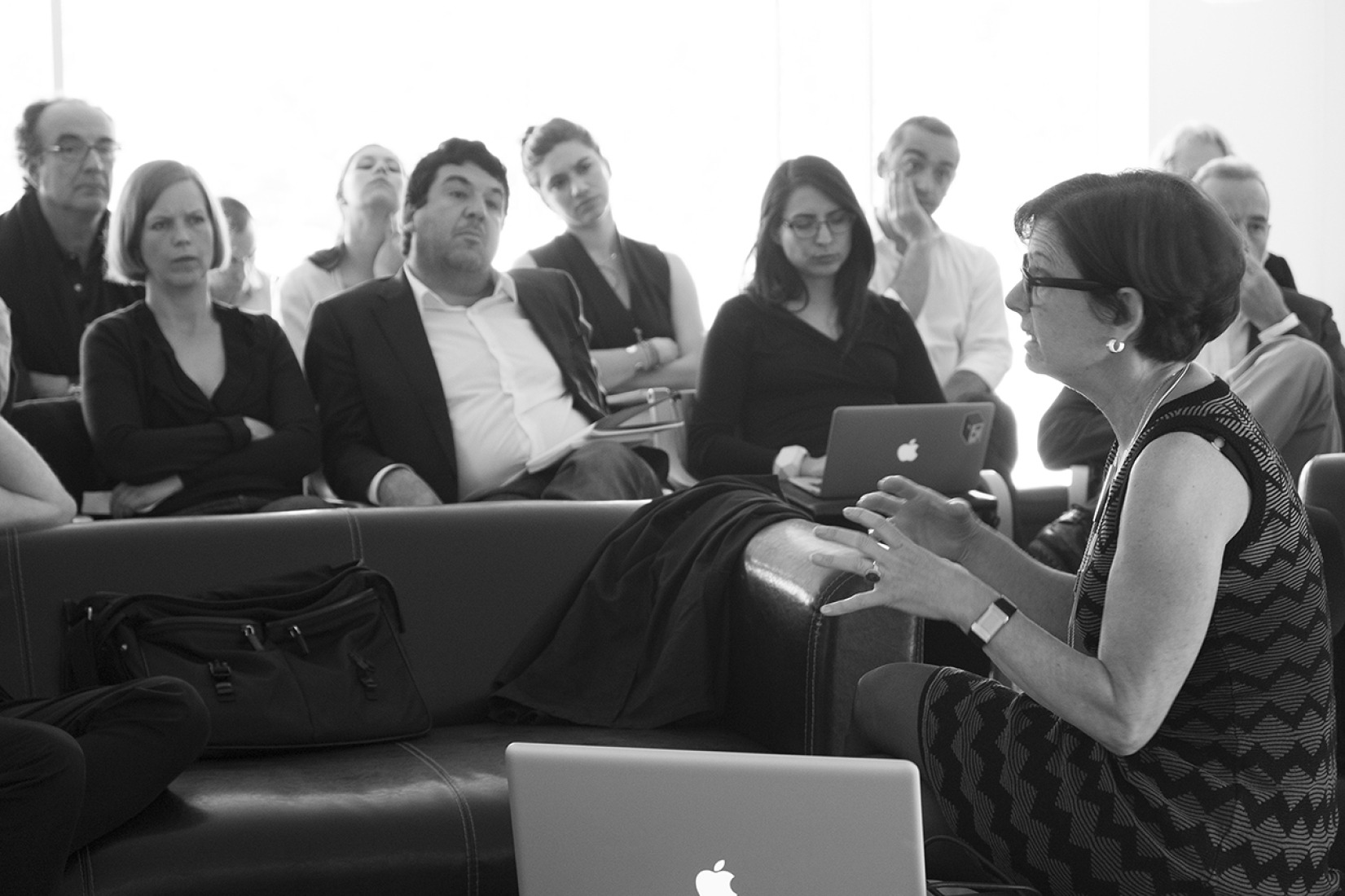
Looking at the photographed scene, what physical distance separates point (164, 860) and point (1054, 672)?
1122 mm

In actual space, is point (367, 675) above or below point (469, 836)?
above

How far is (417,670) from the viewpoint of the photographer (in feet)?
8.16

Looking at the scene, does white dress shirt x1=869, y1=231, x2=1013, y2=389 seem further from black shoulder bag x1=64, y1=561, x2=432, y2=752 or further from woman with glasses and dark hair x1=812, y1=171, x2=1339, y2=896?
woman with glasses and dark hair x1=812, y1=171, x2=1339, y2=896

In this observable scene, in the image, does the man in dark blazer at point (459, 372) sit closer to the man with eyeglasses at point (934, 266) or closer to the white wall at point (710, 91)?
the man with eyeglasses at point (934, 266)

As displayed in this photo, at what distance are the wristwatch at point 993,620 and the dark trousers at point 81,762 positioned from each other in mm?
1114

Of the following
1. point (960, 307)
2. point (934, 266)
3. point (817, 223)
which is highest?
point (817, 223)

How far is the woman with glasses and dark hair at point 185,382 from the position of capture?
3.05 m

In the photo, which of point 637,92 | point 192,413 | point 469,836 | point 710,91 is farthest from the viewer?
point 710,91

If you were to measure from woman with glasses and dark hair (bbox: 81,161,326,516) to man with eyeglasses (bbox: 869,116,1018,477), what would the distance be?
6.81ft

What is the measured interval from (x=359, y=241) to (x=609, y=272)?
2.54 ft

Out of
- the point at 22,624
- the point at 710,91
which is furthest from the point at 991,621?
the point at 710,91

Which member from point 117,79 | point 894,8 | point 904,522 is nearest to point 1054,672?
point 904,522

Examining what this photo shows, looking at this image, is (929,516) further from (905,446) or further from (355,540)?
(905,446)

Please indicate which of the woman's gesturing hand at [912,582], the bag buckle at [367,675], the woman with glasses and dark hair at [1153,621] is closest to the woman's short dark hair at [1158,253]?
the woman with glasses and dark hair at [1153,621]
